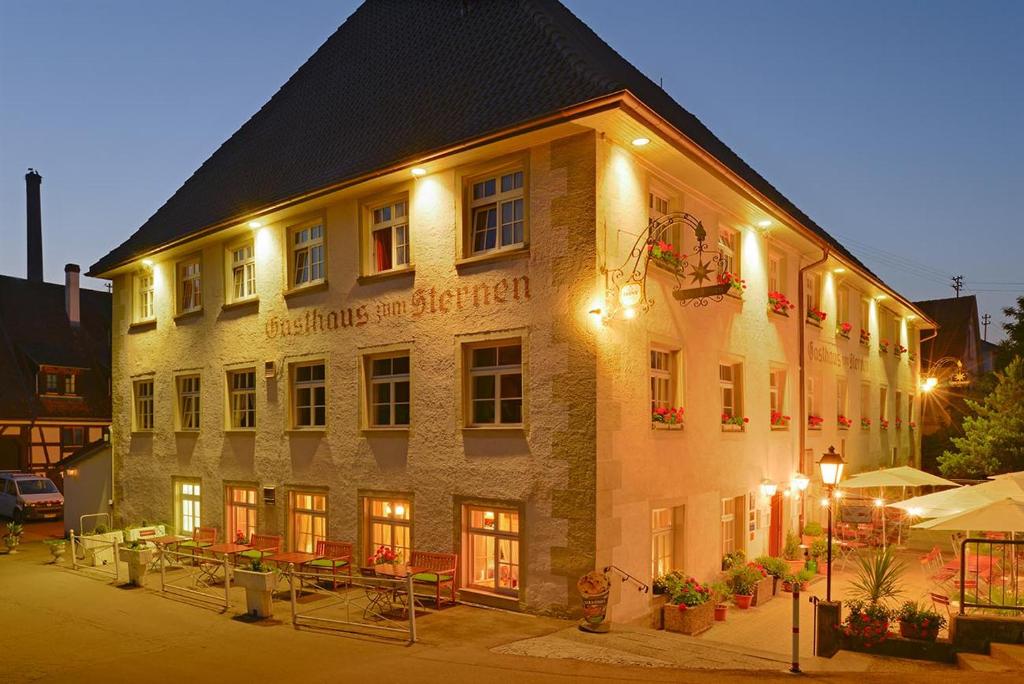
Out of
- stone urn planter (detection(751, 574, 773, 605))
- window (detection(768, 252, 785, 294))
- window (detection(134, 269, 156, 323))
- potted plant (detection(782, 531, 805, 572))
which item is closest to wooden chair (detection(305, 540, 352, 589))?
stone urn planter (detection(751, 574, 773, 605))

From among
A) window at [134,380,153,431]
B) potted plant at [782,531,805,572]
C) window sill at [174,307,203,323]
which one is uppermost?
window sill at [174,307,203,323]

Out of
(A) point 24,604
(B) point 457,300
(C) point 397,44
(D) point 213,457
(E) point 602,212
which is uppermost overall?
(C) point 397,44

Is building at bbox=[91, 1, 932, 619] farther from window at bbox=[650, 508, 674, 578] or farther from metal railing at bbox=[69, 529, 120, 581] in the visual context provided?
metal railing at bbox=[69, 529, 120, 581]

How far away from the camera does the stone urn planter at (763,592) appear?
15.4 m

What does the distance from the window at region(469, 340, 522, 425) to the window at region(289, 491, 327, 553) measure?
180 inches

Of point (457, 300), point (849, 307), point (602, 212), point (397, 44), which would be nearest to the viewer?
point (602, 212)

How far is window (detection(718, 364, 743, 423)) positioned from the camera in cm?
1736

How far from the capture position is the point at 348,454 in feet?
52.7

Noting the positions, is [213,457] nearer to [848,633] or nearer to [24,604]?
[24,604]

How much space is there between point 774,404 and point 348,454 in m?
10.6

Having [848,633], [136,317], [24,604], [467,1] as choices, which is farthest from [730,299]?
[136,317]

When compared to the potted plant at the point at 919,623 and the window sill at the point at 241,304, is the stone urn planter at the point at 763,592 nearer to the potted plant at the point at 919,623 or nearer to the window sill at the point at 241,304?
the potted plant at the point at 919,623

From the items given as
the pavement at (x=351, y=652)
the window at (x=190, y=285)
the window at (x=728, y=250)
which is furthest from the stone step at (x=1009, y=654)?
the window at (x=190, y=285)

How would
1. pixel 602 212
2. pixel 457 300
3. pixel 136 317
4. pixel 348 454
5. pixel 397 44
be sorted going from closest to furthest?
pixel 602 212, pixel 457 300, pixel 348 454, pixel 397 44, pixel 136 317
